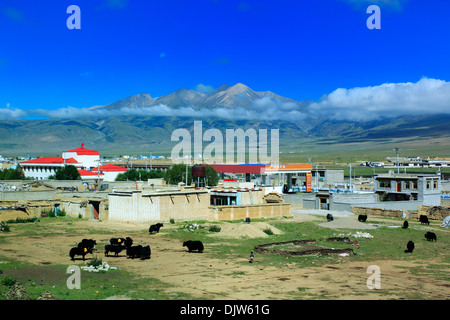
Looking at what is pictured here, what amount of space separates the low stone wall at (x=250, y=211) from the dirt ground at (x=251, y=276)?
56.0 ft

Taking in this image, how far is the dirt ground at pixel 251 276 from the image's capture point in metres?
20.2

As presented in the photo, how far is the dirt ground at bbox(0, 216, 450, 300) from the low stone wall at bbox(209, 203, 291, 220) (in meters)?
17.1

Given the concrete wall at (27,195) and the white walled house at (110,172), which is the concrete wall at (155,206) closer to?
the concrete wall at (27,195)

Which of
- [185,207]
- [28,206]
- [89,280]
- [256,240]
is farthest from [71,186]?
[89,280]

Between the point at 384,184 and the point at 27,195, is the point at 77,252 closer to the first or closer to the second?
the point at 27,195

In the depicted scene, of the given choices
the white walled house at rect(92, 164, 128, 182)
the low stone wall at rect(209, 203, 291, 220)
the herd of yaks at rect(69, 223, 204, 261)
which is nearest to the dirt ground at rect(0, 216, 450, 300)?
the herd of yaks at rect(69, 223, 204, 261)

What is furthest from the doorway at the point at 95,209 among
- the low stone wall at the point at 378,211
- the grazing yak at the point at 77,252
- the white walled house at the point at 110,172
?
the white walled house at the point at 110,172

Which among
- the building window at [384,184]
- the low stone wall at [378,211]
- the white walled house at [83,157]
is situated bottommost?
the low stone wall at [378,211]

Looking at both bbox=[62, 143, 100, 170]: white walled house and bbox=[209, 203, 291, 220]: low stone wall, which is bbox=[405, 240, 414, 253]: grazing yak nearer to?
bbox=[209, 203, 291, 220]: low stone wall

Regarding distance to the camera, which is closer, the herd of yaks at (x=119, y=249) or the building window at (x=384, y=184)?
the herd of yaks at (x=119, y=249)

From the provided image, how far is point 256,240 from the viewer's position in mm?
37062
